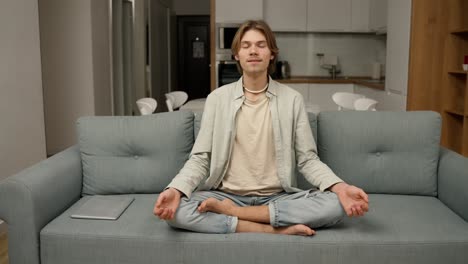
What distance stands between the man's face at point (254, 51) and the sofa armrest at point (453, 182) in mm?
978

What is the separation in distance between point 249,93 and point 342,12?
4483 mm

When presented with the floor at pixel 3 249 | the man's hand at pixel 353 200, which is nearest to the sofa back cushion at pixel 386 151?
the man's hand at pixel 353 200

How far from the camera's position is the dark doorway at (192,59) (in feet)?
32.0

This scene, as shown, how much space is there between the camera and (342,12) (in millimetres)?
6164

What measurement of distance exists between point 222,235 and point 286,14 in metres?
4.84

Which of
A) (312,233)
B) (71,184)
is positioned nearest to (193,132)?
(71,184)

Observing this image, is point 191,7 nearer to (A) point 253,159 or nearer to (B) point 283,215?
(A) point 253,159

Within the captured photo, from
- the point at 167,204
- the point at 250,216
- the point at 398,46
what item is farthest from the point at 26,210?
the point at 398,46

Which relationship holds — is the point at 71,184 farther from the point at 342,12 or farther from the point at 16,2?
the point at 342,12

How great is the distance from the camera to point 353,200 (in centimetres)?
177

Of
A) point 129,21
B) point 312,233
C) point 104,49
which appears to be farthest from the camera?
point 129,21

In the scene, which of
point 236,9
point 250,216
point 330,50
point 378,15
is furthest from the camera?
point 330,50

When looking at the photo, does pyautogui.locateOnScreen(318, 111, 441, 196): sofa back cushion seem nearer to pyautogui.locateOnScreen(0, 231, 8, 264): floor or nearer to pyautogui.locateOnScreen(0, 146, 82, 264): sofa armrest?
pyautogui.locateOnScreen(0, 146, 82, 264): sofa armrest

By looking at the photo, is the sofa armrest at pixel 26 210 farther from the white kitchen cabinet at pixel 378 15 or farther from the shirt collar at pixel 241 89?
the white kitchen cabinet at pixel 378 15
